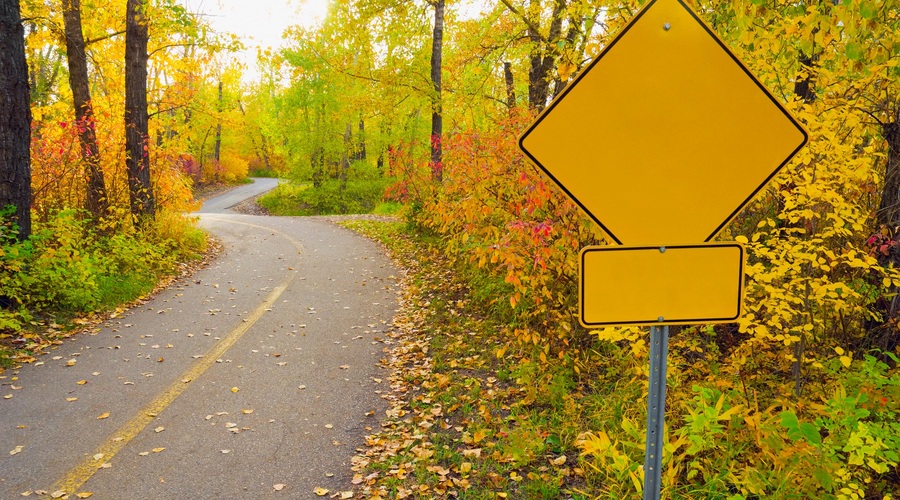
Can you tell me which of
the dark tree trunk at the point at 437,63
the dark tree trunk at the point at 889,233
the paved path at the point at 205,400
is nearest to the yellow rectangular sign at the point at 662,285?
the dark tree trunk at the point at 889,233

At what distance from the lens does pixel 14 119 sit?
720cm

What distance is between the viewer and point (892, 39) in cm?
336

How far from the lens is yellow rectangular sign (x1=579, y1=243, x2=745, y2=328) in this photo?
1.78 meters

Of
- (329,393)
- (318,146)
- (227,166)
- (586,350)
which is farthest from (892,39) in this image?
(227,166)

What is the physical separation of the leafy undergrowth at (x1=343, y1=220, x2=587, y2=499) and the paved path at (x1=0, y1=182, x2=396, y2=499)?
31cm

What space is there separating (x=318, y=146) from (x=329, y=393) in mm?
24741

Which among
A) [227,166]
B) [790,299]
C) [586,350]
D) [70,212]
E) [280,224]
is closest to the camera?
[790,299]

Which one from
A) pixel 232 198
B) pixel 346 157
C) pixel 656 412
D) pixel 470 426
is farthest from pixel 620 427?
pixel 232 198

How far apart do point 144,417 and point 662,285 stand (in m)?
5.10

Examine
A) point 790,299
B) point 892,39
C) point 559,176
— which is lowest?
point 790,299

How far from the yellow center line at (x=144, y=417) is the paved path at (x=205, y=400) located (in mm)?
12

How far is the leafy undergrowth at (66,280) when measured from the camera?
688cm

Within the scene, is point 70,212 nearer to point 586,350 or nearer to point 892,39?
point 586,350

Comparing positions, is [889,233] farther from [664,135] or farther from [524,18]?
[524,18]
